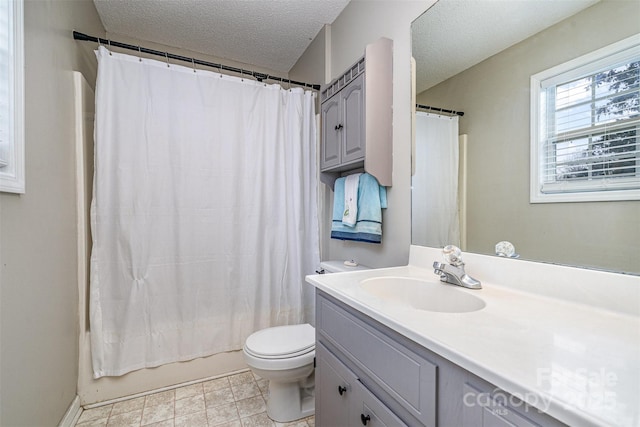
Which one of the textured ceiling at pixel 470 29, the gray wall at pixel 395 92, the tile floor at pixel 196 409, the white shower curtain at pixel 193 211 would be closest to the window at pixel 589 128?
the textured ceiling at pixel 470 29

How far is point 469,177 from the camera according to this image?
3.79 ft

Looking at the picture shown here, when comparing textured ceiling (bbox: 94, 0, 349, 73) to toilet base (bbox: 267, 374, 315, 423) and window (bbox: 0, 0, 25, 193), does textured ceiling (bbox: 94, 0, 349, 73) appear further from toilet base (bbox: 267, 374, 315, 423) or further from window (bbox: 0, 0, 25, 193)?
toilet base (bbox: 267, 374, 315, 423)

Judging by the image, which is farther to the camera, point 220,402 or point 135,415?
point 220,402

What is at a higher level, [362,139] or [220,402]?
[362,139]

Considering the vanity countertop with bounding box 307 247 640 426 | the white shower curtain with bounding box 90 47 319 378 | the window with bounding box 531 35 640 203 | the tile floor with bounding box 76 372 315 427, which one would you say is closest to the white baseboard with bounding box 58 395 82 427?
the tile floor with bounding box 76 372 315 427

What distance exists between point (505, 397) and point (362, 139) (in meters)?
1.29

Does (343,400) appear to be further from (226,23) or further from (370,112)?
(226,23)

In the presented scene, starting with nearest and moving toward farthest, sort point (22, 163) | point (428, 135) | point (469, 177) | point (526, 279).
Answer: point (526, 279), point (22, 163), point (469, 177), point (428, 135)

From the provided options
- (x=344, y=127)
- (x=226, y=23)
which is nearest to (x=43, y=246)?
(x=344, y=127)

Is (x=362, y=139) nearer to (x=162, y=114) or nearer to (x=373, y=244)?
(x=373, y=244)

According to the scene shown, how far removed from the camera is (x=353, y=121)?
1621 millimetres

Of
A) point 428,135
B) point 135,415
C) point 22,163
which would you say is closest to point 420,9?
point 428,135

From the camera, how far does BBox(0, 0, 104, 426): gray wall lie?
1.00 metres

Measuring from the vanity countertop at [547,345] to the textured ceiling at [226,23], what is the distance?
2016 millimetres
